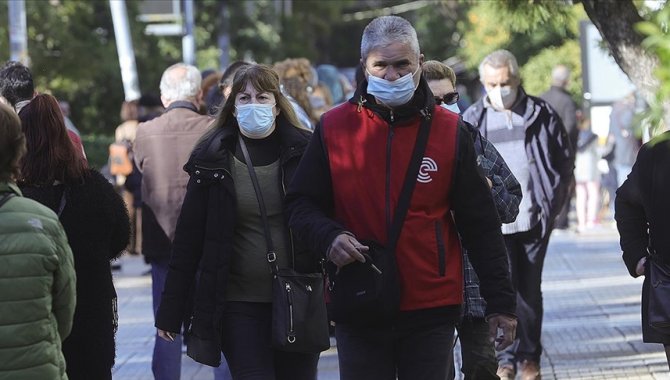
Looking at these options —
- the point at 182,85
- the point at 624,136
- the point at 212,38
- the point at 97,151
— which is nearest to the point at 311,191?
the point at 182,85

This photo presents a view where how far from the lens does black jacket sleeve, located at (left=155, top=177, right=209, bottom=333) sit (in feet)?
19.8

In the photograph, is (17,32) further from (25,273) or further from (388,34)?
(25,273)

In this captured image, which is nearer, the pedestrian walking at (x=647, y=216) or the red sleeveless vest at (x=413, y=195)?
the red sleeveless vest at (x=413, y=195)

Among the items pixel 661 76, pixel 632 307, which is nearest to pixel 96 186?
pixel 661 76

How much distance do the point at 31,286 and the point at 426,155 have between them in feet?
4.54

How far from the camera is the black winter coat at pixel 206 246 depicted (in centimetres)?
592

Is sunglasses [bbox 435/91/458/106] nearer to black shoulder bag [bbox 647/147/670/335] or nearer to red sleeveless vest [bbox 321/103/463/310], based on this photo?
black shoulder bag [bbox 647/147/670/335]

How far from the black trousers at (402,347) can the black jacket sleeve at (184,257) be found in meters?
1.18

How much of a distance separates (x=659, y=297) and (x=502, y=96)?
10.0ft

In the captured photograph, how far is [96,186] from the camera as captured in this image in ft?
19.5

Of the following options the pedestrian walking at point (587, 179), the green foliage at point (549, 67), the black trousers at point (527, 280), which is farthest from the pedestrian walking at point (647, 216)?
the green foliage at point (549, 67)

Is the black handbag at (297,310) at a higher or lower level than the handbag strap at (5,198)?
lower

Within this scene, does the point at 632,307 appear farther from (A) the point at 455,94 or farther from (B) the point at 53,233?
(B) the point at 53,233

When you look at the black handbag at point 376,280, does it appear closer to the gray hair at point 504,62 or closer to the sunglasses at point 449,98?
the sunglasses at point 449,98
